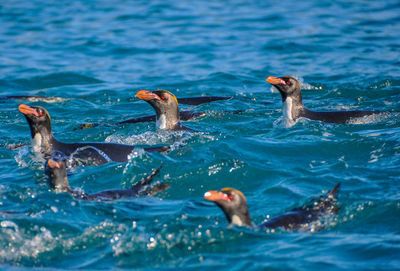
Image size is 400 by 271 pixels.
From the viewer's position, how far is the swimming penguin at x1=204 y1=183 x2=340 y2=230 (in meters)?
5.56

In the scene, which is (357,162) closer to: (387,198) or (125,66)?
(387,198)

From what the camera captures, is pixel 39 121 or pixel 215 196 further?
pixel 39 121

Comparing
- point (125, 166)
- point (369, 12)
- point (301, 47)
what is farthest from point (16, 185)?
point (369, 12)

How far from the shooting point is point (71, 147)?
8.02 metres

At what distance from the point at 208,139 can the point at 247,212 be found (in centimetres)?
304

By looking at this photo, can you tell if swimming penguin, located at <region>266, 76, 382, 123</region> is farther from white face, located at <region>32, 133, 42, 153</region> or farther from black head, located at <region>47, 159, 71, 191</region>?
black head, located at <region>47, 159, 71, 191</region>

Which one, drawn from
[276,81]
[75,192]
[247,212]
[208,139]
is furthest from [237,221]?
[276,81]

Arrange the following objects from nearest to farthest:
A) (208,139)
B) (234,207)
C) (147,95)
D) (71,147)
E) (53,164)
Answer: (234,207) < (53,164) < (71,147) < (208,139) < (147,95)

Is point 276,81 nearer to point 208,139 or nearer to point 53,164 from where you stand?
point 208,139

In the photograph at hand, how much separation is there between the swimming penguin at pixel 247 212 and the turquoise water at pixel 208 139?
4.4 inches

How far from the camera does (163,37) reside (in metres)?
18.0

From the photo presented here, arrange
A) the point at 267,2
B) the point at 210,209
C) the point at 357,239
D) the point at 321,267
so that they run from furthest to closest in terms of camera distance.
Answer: the point at 267,2 < the point at 210,209 < the point at 357,239 < the point at 321,267

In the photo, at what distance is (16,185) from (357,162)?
13.2 feet

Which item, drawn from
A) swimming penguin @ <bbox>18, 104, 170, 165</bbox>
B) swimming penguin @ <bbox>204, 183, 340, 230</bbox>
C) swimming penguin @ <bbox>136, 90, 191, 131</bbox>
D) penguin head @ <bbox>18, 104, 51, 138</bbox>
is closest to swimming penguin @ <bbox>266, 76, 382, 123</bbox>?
swimming penguin @ <bbox>136, 90, 191, 131</bbox>
